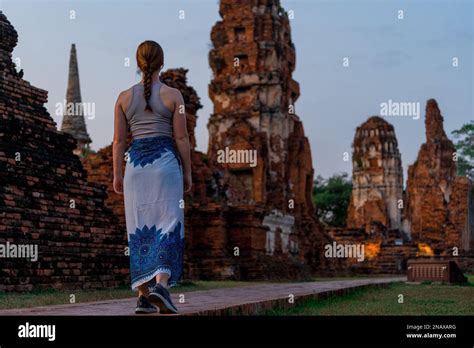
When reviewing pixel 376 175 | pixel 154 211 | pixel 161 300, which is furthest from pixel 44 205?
pixel 376 175

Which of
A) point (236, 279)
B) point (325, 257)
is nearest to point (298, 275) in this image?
point (236, 279)

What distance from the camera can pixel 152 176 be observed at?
588 cm

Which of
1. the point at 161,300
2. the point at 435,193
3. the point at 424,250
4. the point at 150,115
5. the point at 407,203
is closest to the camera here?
the point at 161,300

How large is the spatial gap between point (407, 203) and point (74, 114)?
21.2m

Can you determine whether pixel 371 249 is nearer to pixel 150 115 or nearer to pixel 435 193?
pixel 435 193

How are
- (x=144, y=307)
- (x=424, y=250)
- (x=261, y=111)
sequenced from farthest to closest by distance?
(x=424, y=250), (x=261, y=111), (x=144, y=307)

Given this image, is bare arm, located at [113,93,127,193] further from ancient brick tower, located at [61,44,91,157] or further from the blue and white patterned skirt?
ancient brick tower, located at [61,44,91,157]

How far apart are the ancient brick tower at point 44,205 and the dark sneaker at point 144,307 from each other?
192 inches

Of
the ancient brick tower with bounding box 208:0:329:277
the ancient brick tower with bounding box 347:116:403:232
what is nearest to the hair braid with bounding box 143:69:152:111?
the ancient brick tower with bounding box 208:0:329:277

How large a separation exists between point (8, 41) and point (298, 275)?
41.6ft

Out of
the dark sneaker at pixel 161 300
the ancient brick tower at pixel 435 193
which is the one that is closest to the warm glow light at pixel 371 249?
the ancient brick tower at pixel 435 193

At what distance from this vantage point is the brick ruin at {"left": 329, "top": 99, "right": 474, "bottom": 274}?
1291 inches
